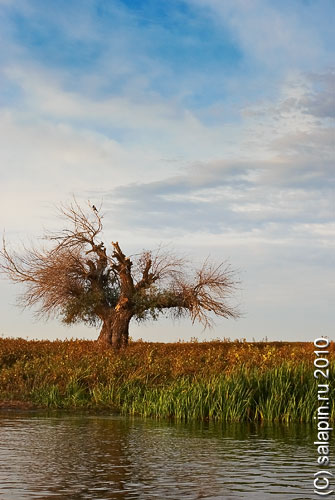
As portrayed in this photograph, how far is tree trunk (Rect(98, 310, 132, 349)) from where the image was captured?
3741 centimetres

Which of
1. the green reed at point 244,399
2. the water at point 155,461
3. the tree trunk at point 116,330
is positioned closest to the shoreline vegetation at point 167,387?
the green reed at point 244,399

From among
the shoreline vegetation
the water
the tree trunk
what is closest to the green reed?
the shoreline vegetation

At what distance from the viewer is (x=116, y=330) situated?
37656 millimetres

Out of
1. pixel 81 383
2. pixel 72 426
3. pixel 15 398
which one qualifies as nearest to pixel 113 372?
pixel 81 383

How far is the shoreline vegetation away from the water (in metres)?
1.09

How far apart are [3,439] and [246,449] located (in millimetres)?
4419

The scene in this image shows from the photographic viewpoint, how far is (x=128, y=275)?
124 feet

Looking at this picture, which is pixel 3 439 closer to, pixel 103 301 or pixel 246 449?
pixel 246 449

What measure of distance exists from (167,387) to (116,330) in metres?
17.3

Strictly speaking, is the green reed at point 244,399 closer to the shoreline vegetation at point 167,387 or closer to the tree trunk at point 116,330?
the shoreline vegetation at point 167,387

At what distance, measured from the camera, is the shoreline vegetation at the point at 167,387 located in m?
16.9

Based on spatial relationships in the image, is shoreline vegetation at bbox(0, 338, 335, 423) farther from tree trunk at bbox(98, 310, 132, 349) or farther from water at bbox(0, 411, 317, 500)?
tree trunk at bbox(98, 310, 132, 349)

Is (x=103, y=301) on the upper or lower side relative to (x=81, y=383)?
upper

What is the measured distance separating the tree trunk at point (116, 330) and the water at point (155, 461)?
21225 millimetres
